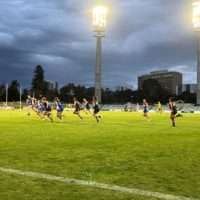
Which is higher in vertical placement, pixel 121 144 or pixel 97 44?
pixel 97 44

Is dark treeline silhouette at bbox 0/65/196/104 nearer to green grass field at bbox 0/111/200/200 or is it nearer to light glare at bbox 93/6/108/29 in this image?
light glare at bbox 93/6/108/29

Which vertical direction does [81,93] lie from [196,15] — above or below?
below

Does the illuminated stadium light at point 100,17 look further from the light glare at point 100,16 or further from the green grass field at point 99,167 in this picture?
the green grass field at point 99,167

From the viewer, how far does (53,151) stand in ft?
47.4

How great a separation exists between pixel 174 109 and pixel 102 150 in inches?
754

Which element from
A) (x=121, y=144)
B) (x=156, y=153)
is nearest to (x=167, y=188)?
(x=156, y=153)

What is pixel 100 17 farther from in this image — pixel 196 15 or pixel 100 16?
pixel 196 15

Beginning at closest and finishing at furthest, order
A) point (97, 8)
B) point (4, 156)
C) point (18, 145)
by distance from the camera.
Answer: point (4, 156), point (18, 145), point (97, 8)

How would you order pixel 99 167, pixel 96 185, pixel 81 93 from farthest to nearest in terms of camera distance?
pixel 81 93 → pixel 99 167 → pixel 96 185

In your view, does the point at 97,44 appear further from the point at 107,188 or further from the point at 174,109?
the point at 107,188

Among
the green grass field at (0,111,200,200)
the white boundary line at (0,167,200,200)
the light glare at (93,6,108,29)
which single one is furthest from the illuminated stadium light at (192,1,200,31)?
the white boundary line at (0,167,200,200)

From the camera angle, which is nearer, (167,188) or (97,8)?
(167,188)

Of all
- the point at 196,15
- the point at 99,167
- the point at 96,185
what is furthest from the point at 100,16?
the point at 96,185

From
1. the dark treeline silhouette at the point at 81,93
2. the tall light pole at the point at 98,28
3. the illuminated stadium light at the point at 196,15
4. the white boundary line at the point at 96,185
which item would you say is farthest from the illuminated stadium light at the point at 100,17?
the white boundary line at the point at 96,185
